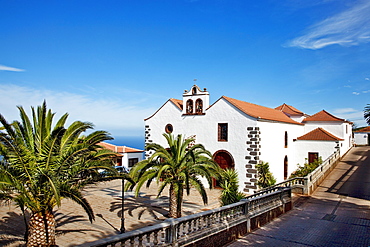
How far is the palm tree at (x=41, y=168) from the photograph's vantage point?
8.70 metres

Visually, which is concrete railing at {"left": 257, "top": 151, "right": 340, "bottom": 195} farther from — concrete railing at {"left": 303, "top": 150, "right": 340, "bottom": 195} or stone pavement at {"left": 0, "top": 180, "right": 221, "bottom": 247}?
stone pavement at {"left": 0, "top": 180, "right": 221, "bottom": 247}

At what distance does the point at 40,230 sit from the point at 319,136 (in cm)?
2754

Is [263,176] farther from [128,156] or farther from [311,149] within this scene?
[128,156]

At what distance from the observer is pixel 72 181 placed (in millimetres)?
9531

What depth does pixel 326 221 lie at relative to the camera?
41.5ft

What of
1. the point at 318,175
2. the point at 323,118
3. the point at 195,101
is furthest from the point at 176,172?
the point at 323,118

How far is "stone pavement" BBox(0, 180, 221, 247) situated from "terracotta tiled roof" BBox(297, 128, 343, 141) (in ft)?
43.0

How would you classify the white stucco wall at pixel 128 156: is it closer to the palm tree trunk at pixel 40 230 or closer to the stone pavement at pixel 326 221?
the stone pavement at pixel 326 221

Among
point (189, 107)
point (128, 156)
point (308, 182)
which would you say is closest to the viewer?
point (308, 182)

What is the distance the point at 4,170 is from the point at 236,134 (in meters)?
16.4

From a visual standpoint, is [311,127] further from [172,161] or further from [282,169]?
[172,161]

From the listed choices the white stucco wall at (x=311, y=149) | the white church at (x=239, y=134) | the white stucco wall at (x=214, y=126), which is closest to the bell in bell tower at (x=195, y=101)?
the white church at (x=239, y=134)

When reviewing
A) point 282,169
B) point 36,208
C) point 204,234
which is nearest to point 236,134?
point 282,169

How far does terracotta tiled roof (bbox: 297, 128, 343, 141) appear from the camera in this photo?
93.7ft
